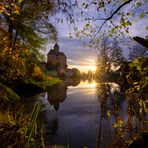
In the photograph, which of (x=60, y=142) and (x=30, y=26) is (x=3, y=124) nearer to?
(x=60, y=142)

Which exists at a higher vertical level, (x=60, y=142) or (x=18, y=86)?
(x=18, y=86)

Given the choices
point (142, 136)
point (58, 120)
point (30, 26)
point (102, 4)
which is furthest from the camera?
point (30, 26)

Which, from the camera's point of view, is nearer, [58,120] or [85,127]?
[85,127]

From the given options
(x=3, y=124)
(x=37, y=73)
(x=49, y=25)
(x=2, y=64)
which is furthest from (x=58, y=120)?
(x=37, y=73)

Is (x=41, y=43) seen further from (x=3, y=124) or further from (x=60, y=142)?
(x=3, y=124)

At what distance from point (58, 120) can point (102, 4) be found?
319 inches

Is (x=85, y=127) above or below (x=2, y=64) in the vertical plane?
below

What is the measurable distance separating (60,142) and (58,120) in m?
4.29

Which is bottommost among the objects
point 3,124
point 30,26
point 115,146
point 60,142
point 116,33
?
point 60,142

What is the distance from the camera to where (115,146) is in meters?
6.34

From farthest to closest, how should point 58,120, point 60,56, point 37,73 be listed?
point 60,56 < point 37,73 < point 58,120

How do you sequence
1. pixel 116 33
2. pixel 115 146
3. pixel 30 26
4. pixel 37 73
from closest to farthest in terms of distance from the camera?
pixel 115 146, pixel 116 33, pixel 30 26, pixel 37 73

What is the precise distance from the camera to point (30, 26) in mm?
31516

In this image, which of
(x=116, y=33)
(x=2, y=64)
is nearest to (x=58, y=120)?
(x=2, y=64)
